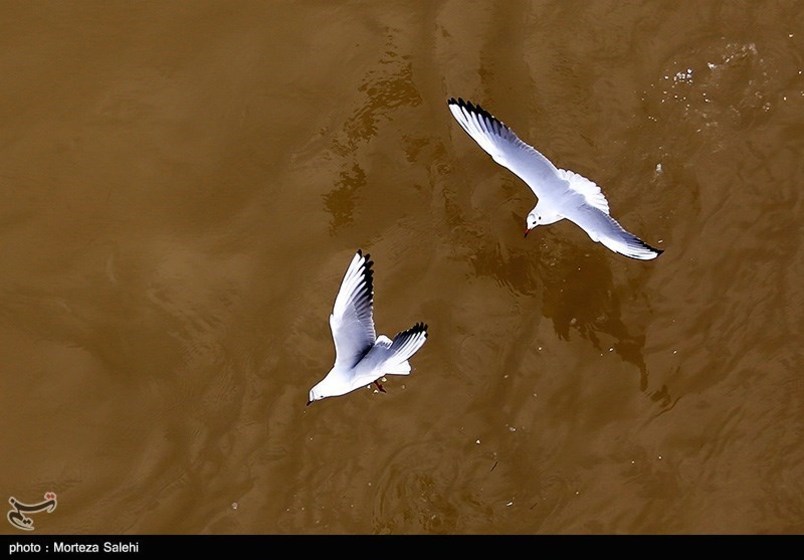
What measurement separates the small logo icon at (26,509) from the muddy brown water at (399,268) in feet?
0.20

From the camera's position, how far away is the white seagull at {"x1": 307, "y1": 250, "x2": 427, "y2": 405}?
14.2 feet

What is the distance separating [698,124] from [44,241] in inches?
174

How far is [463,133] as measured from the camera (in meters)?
5.12

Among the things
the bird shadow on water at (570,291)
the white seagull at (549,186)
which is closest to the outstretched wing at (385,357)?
the bird shadow on water at (570,291)

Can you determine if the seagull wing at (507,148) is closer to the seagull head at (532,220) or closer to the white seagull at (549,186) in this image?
the white seagull at (549,186)

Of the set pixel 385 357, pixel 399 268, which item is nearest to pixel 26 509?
pixel 385 357

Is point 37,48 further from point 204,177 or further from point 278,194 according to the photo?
point 278,194

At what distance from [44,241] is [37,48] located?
1.29m

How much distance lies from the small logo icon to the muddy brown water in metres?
0.06

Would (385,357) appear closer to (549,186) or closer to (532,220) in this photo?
(532,220)

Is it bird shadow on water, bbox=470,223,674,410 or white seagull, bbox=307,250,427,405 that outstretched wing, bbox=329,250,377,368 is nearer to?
white seagull, bbox=307,250,427,405

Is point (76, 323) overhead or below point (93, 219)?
below
